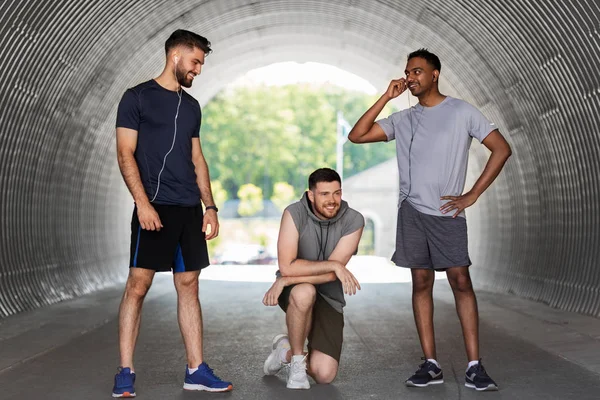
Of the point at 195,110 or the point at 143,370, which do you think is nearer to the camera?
the point at 195,110

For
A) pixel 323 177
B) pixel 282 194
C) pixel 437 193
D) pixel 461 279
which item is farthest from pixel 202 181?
pixel 282 194

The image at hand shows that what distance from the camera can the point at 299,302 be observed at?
6637mm

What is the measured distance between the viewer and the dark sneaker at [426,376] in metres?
6.74

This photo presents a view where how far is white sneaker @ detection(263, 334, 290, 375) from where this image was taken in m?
7.06

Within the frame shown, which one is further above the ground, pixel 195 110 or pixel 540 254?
pixel 195 110

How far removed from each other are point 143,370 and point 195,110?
2074 mm

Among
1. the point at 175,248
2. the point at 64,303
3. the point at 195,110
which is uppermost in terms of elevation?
the point at 195,110

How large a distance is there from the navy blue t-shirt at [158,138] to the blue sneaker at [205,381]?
1.05 m

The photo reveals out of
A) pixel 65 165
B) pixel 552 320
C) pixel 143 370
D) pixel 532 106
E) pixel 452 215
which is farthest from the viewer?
pixel 65 165

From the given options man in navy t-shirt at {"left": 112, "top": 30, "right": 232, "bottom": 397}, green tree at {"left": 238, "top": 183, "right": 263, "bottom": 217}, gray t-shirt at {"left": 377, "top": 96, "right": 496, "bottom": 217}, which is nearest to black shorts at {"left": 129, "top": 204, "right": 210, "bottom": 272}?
man in navy t-shirt at {"left": 112, "top": 30, "right": 232, "bottom": 397}

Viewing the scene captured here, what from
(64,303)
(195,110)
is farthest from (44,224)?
(195,110)

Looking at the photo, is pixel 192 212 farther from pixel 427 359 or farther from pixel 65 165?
pixel 65 165

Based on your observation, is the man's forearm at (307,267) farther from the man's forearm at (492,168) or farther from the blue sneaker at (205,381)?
the man's forearm at (492,168)

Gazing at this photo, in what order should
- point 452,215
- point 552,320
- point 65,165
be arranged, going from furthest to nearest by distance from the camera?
point 65,165 → point 552,320 → point 452,215
